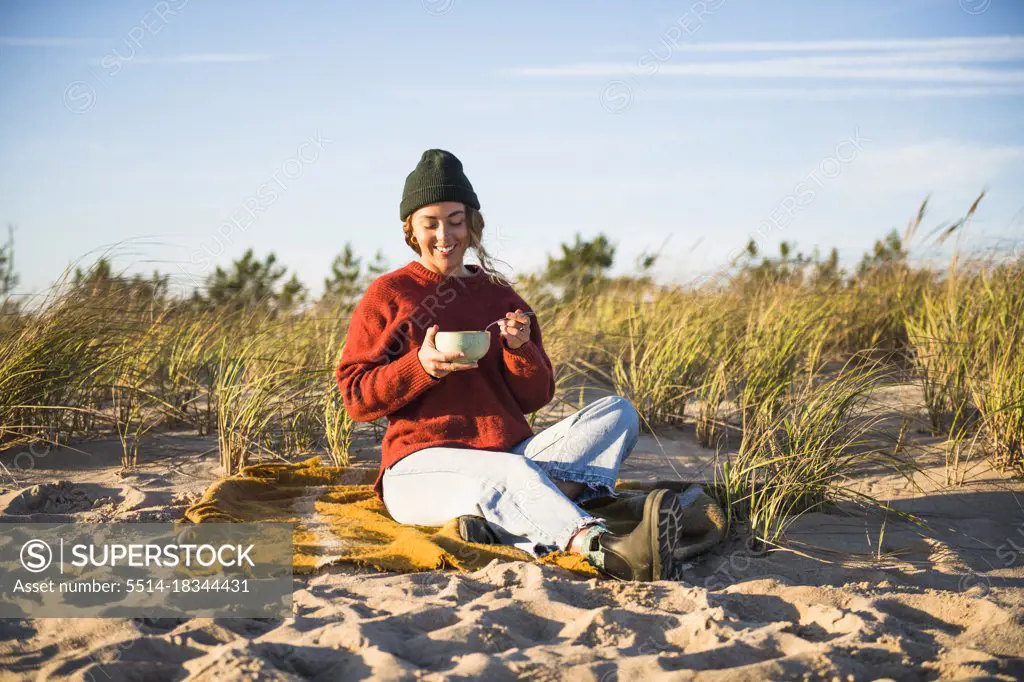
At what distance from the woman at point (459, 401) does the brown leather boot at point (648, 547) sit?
0.78 ft

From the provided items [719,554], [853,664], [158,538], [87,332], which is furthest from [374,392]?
[87,332]

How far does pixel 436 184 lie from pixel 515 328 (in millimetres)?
671

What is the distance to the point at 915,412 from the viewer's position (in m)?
4.81

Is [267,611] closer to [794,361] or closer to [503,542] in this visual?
[503,542]

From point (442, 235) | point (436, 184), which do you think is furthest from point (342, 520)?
point (436, 184)

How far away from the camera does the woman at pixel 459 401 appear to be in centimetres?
294

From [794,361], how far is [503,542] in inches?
88.6

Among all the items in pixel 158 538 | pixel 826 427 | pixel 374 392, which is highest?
pixel 374 392

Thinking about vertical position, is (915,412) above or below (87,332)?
below

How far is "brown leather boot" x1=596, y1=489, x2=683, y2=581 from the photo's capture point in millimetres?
2590

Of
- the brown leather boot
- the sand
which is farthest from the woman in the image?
the sand

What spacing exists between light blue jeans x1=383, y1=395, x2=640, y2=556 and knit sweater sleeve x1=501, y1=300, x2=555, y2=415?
17cm

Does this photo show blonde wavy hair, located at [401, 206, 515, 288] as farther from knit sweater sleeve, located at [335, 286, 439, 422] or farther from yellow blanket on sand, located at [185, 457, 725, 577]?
yellow blanket on sand, located at [185, 457, 725, 577]

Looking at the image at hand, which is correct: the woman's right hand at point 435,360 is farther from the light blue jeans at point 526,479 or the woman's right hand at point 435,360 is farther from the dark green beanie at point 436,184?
the dark green beanie at point 436,184
